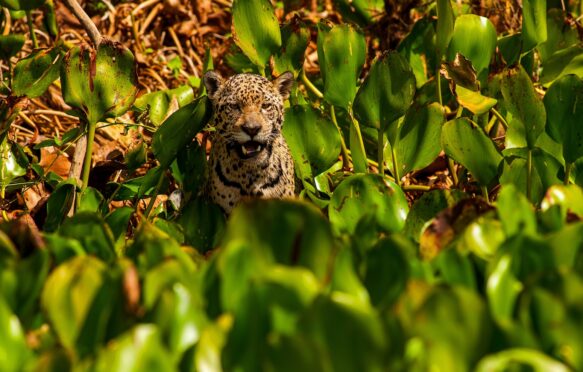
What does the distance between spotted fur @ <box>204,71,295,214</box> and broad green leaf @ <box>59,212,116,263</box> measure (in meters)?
2.18

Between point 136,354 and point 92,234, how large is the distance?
960mm

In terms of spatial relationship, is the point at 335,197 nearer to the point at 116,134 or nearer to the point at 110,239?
the point at 110,239

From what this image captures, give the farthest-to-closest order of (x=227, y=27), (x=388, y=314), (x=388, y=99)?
1. (x=227, y=27)
2. (x=388, y=99)
3. (x=388, y=314)

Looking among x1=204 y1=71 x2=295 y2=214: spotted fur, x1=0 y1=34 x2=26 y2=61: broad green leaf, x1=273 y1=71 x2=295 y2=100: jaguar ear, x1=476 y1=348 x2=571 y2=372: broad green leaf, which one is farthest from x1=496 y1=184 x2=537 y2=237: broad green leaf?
x1=0 y1=34 x2=26 y2=61: broad green leaf

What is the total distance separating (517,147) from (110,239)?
7.23 ft

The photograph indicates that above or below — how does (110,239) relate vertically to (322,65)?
above

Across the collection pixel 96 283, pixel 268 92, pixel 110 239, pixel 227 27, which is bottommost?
pixel 227 27

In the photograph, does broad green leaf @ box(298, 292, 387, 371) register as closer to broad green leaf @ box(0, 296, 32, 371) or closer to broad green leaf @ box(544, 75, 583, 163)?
broad green leaf @ box(0, 296, 32, 371)

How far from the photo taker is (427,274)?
2.51 meters

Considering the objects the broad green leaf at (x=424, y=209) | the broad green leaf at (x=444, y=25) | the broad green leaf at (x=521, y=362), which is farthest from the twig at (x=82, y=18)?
the broad green leaf at (x=521, y=362)

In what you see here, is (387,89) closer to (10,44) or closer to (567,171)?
(567,171)

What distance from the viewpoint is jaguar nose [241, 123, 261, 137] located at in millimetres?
5000

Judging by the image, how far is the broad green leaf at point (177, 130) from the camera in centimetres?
412

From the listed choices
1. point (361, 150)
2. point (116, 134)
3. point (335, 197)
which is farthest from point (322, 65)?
point (116, 134)
